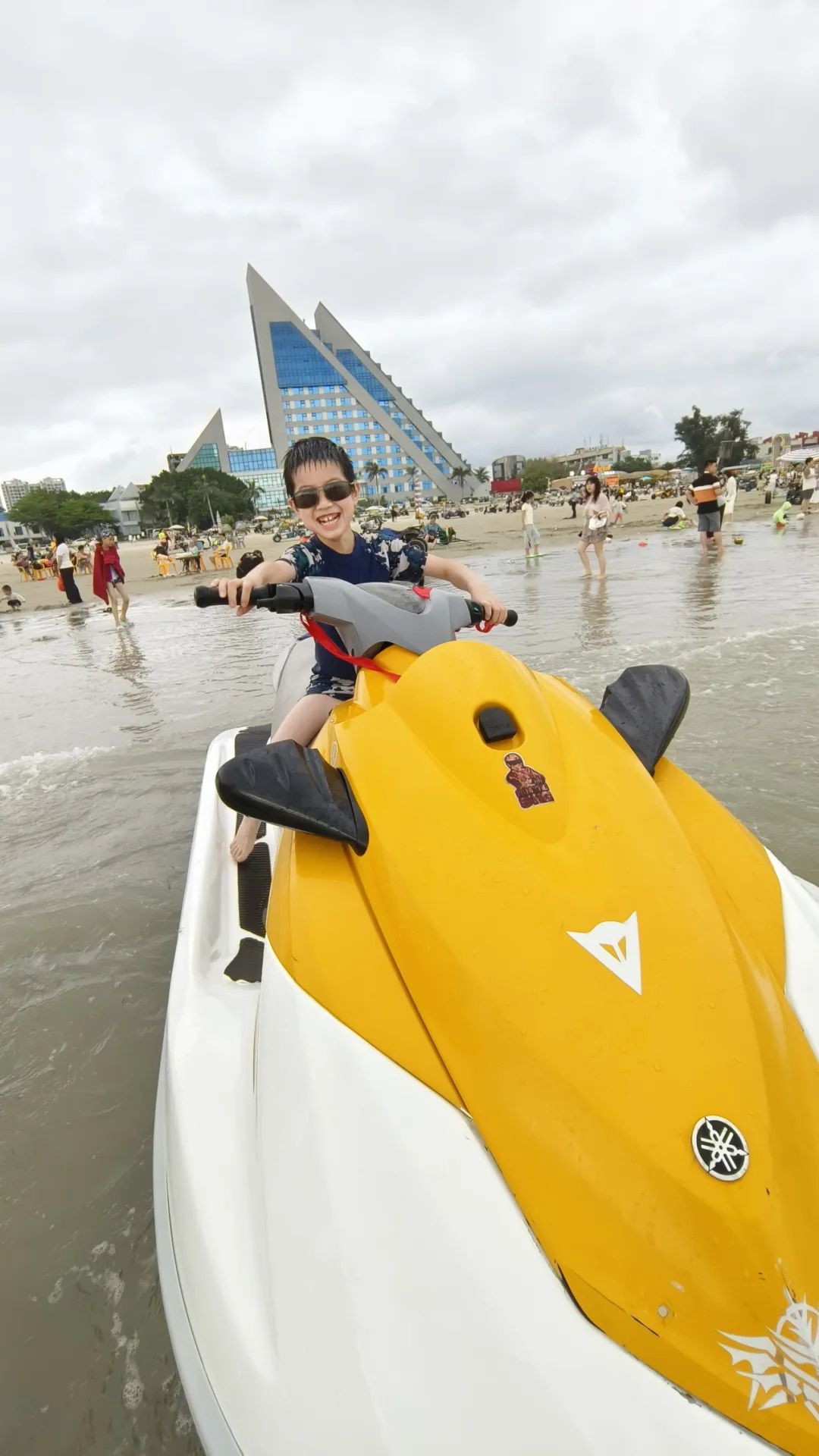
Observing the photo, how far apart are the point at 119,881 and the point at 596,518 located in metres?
9.54

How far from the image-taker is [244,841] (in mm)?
2359

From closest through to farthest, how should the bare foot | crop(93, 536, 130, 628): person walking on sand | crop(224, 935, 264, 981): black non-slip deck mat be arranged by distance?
crop(224, 935, 264, 981): black non-slip deck mat → the bare foot → crop(93, 536, 130, 628): person walking on sand

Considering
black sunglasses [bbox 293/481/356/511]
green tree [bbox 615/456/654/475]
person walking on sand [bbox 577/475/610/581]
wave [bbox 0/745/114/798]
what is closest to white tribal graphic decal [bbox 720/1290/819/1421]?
black sunglasses [bbox 293/481/356/511]

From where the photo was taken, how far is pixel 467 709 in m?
1.33

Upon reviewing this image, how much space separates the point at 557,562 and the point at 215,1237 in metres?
14.5

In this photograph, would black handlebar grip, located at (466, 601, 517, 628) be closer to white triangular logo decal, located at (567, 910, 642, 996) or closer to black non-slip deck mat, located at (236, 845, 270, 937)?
black non-slip deck mat, located at (236, 845, 270, 937)

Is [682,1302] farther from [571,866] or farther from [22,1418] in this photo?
[22,1418]

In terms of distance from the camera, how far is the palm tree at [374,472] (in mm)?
98812

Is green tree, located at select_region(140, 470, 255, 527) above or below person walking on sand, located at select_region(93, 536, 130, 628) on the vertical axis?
above

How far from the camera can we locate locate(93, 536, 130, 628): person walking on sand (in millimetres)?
11172

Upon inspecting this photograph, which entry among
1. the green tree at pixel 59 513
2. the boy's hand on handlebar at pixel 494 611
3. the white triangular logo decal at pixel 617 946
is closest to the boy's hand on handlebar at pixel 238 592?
the boy's hand on handlebar at pixel 494 611

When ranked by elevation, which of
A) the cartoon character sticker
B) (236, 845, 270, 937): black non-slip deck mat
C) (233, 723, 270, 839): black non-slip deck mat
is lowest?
(236, 845, 270, 937): black non-slip deck mat

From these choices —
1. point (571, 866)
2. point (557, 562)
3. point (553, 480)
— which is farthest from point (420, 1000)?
point (553, 480)

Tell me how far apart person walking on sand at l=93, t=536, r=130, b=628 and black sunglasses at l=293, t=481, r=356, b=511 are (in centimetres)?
993
